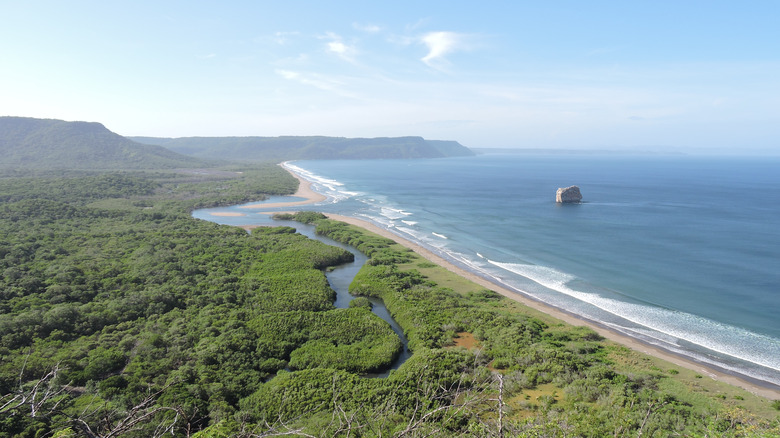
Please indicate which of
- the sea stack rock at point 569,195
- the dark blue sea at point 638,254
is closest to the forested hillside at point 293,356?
the dark blue sea at point 638,254

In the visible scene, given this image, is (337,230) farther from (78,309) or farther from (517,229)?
(78,309)

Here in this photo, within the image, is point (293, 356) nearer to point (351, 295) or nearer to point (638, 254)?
point (351, 295)

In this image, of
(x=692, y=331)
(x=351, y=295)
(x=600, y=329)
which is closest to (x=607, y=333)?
(x=600, y=329)

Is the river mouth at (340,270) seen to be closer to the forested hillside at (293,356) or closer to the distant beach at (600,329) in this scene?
the forested hillside at (293,356)

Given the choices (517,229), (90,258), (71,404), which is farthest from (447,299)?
(90,258)

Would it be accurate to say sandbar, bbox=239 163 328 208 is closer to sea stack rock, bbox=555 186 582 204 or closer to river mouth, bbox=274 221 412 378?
river mouth, bbox=274 221 412 378

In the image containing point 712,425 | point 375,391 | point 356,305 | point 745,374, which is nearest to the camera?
point 712,425
